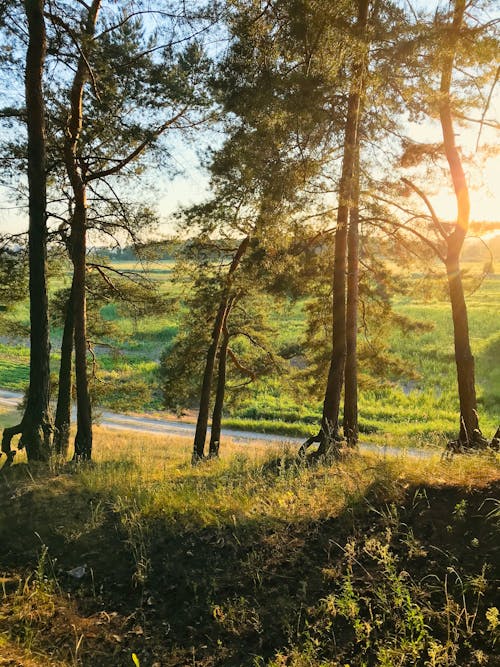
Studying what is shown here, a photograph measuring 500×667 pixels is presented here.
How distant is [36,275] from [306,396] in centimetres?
1148

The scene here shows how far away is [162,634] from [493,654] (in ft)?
6.75

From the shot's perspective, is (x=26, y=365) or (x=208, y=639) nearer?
(x=208, y=639)

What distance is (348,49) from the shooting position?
6598 mm

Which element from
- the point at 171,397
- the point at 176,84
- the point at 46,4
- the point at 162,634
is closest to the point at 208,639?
the point at 162,634

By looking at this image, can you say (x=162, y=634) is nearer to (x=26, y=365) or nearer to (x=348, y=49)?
(x=348, y=49)

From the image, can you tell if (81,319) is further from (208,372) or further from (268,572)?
(268,572)

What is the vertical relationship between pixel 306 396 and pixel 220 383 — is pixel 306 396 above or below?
below

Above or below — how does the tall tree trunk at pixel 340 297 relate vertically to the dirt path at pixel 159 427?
above

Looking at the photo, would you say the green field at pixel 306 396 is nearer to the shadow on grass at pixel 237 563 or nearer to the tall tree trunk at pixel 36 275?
the tall tree trunk at pixel 36 275

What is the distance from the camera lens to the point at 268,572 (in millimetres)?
3885

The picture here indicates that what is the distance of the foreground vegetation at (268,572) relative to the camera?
303 cm

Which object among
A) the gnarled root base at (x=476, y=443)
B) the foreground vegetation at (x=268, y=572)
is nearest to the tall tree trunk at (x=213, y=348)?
the gnarled root base at (x=476, y=443)

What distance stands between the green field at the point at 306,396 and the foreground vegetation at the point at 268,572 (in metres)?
8.20

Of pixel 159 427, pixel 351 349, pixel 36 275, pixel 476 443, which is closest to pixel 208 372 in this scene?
pixel 351 349
